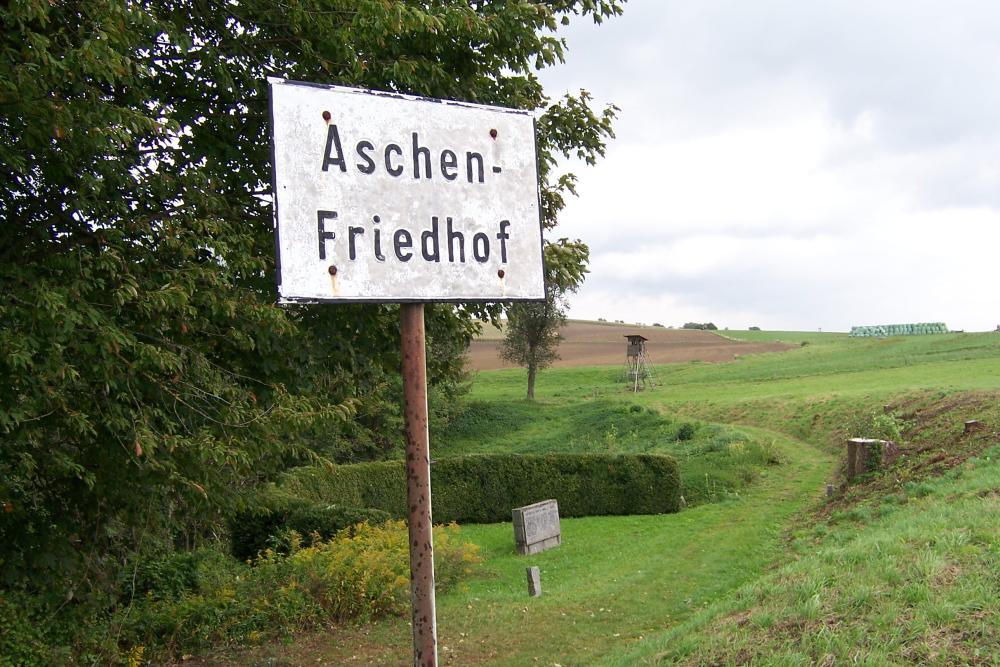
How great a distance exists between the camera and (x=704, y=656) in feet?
19.6

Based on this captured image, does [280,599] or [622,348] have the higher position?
[622,348]

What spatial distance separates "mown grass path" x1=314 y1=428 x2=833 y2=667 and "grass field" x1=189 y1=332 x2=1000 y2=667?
0.05 metres

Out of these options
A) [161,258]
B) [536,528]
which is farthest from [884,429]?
[161,258]

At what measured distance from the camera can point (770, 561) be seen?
14055 millimetres

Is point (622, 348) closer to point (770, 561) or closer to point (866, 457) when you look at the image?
point (866, 457)

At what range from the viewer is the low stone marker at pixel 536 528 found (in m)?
20.3

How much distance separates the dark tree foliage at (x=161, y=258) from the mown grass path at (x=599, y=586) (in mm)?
3135

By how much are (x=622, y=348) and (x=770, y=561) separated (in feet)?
215

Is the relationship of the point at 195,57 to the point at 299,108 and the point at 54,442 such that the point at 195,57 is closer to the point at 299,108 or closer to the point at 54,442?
the point at 54,442

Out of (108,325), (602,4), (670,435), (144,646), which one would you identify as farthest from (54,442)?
(670,435)

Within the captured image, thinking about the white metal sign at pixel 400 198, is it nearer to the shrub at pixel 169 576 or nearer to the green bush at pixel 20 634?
the green bush at pixel 20 634

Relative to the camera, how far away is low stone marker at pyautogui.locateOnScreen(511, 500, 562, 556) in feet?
66.6

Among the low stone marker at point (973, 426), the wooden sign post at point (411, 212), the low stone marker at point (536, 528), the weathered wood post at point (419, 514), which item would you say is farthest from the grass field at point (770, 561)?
the wooden sign post at point (411, 212)

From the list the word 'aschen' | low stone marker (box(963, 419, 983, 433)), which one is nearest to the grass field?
low stone marker (box(963, 419, 983, 433))
